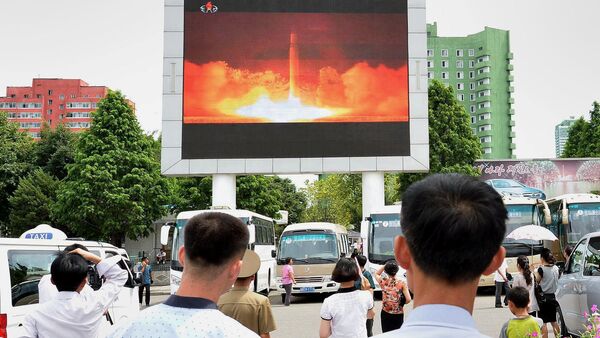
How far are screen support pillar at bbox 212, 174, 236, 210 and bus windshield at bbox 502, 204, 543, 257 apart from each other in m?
12.0

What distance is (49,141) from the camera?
48188 millimetres

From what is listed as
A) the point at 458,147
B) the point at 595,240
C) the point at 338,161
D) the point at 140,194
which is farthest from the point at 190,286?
the point at 458,147

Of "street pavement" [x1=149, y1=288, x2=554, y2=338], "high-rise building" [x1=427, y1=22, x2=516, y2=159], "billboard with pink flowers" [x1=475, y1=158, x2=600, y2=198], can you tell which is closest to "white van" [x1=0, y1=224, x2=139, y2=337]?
"street pavement" [x1=149, y1=288, x2=554, y2=338]

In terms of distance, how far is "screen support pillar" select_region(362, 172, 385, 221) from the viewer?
30688 mm

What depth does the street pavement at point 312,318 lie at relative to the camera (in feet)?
48.0

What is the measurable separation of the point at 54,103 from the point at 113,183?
106 metres

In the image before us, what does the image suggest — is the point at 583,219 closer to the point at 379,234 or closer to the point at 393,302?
the point at 379,234

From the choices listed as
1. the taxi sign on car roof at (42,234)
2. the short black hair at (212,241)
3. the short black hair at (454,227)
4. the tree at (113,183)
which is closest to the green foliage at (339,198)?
the tree at (113,183)

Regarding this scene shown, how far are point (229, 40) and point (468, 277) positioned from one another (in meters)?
28.6

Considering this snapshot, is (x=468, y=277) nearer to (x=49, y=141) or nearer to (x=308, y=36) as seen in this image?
(x=308, y=36)

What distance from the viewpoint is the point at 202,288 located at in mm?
2672

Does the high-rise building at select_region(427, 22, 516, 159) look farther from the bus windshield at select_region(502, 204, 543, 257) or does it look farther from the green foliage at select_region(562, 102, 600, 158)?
the bus windshield at select_region(502, 204, 543, 257)

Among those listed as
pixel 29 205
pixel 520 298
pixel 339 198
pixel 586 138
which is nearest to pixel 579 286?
pixel 520 298

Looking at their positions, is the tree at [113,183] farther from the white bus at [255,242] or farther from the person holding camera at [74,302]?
the person holding camera at [74,302]
